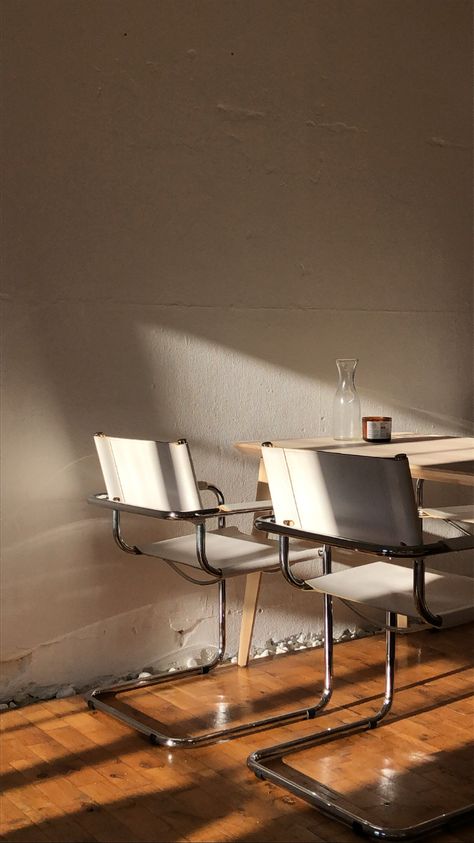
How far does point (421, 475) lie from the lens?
2.87m

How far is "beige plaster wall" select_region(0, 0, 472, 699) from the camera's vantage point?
3229 mm

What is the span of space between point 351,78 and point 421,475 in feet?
6.22

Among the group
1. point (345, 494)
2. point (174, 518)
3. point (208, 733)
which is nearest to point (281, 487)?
point (345, 494)

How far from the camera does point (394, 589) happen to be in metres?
2.61

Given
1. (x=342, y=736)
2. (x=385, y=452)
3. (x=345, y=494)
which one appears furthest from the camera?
(x=385, y=452)

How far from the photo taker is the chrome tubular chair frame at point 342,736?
2242 millimetres

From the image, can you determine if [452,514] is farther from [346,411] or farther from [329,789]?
[346,411]

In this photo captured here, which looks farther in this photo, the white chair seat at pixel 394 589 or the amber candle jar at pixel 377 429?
the amber candle jar at pixel 377 429

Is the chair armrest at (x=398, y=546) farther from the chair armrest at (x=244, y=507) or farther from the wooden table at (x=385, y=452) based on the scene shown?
the wooden table at (x=385, y=452)

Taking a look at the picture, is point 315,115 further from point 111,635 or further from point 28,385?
point 111,635

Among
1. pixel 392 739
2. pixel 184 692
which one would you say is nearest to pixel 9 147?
pixel 184 692

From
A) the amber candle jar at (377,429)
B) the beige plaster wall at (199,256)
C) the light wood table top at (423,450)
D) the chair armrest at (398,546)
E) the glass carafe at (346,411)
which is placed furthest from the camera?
the glass carafe at (346,411)

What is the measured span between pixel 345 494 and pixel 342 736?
885 mm

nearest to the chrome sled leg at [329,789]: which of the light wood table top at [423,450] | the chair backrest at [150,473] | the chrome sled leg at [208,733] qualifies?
the chrome sled leg at [208,733]
